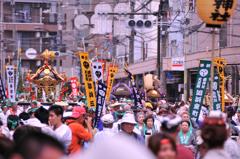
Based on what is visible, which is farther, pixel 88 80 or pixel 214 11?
pixel 88 80

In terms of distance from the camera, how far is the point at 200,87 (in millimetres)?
14820

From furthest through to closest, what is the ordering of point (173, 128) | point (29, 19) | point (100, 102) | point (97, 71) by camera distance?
point (29, 19) → point (97, 71) → point (100, 102) → point (173, 128)

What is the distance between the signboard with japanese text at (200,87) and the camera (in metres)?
14.7

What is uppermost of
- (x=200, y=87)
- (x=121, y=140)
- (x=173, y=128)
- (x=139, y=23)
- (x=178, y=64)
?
(x=139, y=23)

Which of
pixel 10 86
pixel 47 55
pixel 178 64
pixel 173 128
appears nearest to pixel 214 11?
pixel 173 128

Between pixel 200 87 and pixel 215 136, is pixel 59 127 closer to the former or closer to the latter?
pixel 215 136

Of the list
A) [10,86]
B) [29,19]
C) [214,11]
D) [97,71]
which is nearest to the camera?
[214,11]

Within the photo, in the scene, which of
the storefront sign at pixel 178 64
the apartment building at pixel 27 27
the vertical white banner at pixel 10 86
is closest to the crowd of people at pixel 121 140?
the vertical white banner at pixel 10 86

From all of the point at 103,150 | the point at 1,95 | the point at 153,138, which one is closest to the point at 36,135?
the point at 103,150

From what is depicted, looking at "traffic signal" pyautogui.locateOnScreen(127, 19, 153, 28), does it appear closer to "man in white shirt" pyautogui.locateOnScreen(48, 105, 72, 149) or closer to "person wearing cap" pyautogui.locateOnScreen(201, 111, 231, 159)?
"man in white shirt" pyautogui.locateOnScreen(48, 105, 72, 149)

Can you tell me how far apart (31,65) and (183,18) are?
40381 mm

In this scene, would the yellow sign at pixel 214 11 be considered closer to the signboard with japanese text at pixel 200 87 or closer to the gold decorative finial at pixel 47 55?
the signboard with japanese text at pixel 200 87

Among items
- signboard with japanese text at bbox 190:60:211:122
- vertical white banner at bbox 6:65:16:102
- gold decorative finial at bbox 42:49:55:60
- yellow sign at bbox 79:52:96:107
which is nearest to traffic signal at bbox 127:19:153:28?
vertical white banner at bbox 6:65:16:102

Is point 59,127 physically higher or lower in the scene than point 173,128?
lower
